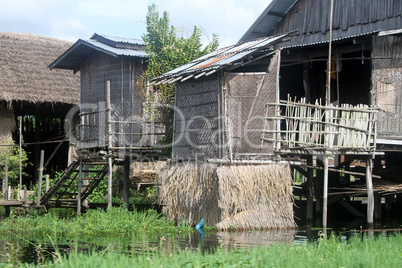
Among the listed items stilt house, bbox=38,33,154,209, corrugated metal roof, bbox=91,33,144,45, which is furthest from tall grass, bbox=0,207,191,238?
corrugated metal roof, bbox=91,33,144,45

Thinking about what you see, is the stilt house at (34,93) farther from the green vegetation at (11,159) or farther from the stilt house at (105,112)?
the stilt house at (105,112)

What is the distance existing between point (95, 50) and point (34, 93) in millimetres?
3054

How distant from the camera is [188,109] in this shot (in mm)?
14047

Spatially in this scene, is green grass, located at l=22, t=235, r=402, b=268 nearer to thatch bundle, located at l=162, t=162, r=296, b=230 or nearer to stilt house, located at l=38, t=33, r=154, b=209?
thatch bundle, located at l=162, t=162, r=296, b=230

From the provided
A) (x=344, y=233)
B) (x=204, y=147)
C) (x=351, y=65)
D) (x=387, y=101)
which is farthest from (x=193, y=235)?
(x=351, y=65)

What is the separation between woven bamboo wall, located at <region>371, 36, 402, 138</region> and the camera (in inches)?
503

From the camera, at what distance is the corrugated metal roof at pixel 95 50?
53.5 feet

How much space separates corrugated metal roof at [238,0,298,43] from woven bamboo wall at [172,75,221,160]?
3212 mm

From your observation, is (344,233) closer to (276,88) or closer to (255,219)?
(255,219)

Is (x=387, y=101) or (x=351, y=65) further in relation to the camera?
(x=351, y=65)

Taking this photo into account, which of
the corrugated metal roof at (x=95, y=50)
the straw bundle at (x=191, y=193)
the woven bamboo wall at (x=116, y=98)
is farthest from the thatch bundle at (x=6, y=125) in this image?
the straw bundle at (x=191, y=193)

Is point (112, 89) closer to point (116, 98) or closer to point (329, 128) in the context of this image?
point (116, 98)

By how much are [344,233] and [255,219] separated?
1966 mm

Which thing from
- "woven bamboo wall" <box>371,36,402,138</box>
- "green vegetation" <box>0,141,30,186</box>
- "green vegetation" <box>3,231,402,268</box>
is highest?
"woven bamboo wall" <box>371,36,402,138</box>
